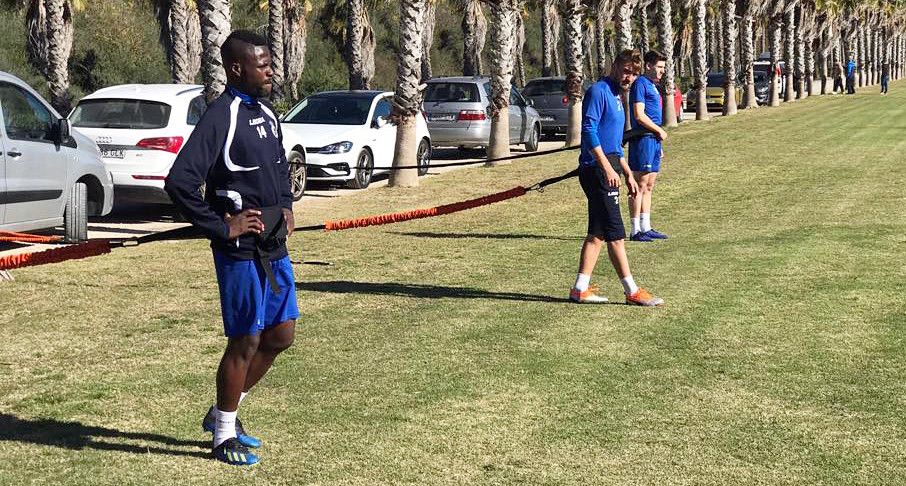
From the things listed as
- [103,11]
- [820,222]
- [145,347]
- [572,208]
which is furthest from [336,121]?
[103,11]

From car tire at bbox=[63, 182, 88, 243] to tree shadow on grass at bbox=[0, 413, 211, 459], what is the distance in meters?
6.49

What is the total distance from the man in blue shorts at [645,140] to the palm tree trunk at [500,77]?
1011 cm

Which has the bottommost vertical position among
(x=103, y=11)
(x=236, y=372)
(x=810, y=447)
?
(x=810, y=447)

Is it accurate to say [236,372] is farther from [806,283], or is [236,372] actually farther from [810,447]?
[806,283]

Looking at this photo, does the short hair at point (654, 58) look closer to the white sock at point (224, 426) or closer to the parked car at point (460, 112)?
the white sock at point (224, 426)

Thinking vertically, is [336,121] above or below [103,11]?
below

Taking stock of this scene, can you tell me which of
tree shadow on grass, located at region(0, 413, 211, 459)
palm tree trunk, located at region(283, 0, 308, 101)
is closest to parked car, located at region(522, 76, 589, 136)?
palm tree trunk, located at region(283, 0, 308, 101)

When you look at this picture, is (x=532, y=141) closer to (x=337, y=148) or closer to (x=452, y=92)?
(x=452, y=92)

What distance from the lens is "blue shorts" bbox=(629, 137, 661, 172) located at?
42.8 ft

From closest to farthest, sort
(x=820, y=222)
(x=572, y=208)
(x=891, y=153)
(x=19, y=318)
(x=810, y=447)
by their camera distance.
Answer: (x=810, y=447)
(x=19, y=318)
(x=820, y=222)
(x=572, y=208)
(x=891, y=153)

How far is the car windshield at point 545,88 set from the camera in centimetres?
3188

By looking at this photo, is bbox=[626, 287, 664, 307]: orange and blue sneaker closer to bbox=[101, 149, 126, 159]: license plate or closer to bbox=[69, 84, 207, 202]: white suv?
bbox=[69, 84, 207, 202]: white suv

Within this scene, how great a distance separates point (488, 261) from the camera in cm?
1174

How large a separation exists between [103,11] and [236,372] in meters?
51.6
